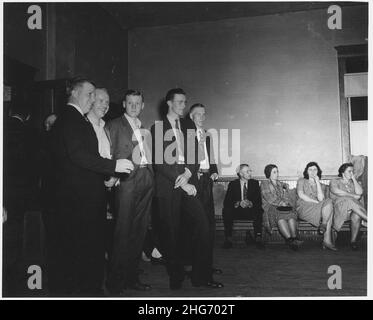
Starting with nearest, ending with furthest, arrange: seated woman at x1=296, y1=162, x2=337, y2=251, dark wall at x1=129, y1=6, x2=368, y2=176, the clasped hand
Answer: seated woman at x1=296, y1=162, x2=337, y2=251 → the clasped hand → dark wall at x1=129, y1=6, x2=368, y2=176

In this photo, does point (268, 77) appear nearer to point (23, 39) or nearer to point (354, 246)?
point (354, 246)

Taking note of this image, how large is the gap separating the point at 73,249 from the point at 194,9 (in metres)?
5.34

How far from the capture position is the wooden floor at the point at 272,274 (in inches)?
119

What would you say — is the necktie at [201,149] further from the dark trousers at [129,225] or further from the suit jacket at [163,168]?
the dark trousers at [129,225]

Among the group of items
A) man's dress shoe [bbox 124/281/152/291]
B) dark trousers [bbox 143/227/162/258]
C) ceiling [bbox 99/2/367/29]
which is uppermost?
ceiling [bbox 99/2/367/29]

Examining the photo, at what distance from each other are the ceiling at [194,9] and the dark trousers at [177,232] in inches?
172

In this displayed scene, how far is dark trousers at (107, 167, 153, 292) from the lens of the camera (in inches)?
115

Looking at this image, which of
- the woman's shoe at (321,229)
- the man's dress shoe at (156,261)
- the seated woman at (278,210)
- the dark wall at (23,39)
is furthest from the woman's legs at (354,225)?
the dark wall at (23,39)

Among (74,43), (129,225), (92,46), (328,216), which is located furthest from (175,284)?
(92,46)

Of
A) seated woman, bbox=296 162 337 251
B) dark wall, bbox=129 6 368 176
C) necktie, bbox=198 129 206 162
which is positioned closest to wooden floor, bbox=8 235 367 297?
seated woman, bbox=296 162 337 251

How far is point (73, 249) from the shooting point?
2.43 metres

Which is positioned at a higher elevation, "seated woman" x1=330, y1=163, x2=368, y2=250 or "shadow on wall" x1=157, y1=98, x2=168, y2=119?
"shadow on wall" x1=157, y1=98, x2=168, y2=119

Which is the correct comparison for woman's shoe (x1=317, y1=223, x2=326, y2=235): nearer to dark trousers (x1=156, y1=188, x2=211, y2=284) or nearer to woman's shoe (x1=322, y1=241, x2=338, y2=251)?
woman's shoe (x1=322, y1=241, x2=338, y2=251)
